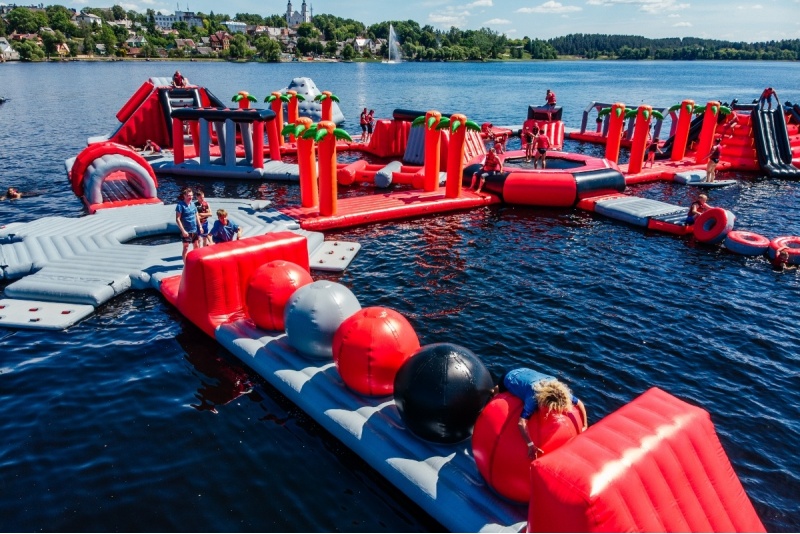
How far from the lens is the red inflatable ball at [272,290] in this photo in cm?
934

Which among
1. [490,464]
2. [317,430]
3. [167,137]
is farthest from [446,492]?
[167,137]

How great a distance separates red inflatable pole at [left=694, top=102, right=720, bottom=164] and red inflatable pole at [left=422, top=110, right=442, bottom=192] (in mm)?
14080

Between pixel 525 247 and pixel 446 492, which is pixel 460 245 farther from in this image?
pixel 446 492

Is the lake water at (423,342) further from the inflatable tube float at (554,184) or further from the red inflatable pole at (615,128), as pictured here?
the red inflatable pole at (615,128)

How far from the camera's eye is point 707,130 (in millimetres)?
25547

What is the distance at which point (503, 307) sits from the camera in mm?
11992

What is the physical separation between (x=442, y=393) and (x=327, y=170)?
11.0 meters

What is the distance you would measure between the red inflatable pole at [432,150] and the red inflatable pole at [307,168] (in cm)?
417

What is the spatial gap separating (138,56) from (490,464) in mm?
178132

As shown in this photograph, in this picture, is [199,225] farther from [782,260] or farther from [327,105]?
[327,105]

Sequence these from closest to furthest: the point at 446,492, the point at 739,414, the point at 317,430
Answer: the point at 446,492
the point at 317,430
the point at 739,414

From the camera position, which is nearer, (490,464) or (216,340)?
(490,464)

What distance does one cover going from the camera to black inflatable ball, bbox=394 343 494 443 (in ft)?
21.7

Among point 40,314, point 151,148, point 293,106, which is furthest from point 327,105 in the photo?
point 40,314
